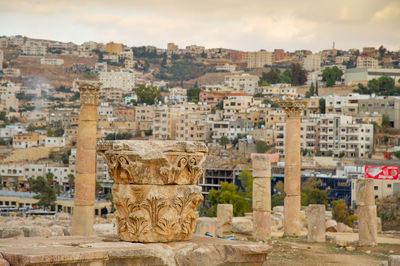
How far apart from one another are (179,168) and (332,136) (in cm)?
8817

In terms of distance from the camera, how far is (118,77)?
7623 inches

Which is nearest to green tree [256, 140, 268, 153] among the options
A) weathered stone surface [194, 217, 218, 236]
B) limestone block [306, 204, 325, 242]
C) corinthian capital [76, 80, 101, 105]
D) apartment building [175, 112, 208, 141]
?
apartment building [175, 112, 208, 141]

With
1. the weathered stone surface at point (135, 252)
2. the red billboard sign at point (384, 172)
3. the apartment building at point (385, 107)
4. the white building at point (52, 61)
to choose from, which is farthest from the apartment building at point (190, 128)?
the weathered stone surface at point (135, 252)

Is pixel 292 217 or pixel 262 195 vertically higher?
pixel 262 195

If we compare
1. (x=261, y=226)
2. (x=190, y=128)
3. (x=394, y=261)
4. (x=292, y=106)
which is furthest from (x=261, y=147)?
(x=394, y=261)

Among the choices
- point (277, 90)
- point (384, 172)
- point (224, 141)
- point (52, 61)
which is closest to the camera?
point (384, 172)

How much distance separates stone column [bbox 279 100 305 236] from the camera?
2534cm

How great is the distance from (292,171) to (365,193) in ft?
9.26

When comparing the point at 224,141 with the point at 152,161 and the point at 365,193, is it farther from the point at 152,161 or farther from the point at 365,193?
the point at 152,161

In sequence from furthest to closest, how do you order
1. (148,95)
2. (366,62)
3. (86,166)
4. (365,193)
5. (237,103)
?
1. (366,62)
2. (148,95)
3. (237,103)
4. (365,193)
5. (86,166)

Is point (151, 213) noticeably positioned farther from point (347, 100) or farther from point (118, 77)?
point (118, 77)

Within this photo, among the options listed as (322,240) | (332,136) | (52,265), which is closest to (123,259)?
(52,265)

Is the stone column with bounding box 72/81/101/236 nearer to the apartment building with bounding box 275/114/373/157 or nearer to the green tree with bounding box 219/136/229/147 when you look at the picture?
the apartment building with bounding box 275/114/373/157

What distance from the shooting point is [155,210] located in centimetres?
1152
